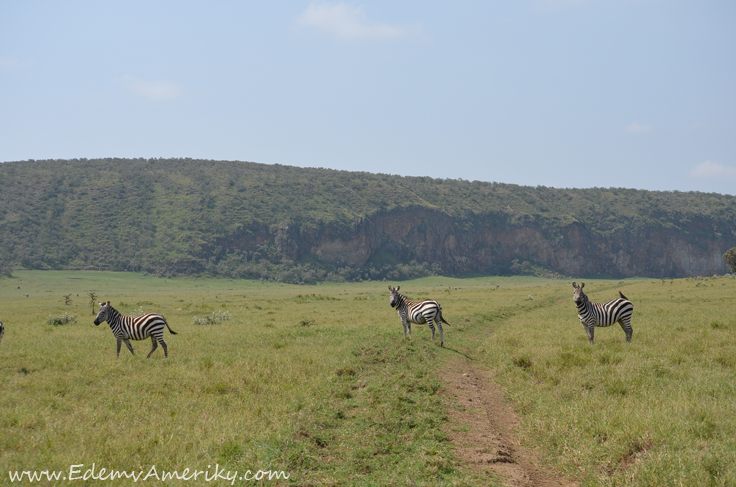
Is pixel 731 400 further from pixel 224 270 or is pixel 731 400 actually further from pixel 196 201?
pixel 196 201

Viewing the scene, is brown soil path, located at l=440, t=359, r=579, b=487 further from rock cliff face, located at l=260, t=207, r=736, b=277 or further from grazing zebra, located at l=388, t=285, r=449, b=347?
rock cliff face, located at l=260, t=207, r=736, b=277

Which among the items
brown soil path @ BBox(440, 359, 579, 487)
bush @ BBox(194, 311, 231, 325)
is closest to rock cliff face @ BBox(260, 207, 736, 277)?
bush @ BBox(194, 311, 231, 325)

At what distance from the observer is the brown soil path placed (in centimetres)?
618

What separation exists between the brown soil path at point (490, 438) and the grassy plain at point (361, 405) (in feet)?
0.78

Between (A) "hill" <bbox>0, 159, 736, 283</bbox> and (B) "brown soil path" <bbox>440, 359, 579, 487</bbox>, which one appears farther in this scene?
(A) "hill" <bbox>0, 159, 736, 283</bbox>

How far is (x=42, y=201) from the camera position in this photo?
103562 mm

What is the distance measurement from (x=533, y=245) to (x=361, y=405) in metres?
148

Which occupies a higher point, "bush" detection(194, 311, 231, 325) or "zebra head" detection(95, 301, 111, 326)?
"zebra head" detection(95, 301, 111, 326)

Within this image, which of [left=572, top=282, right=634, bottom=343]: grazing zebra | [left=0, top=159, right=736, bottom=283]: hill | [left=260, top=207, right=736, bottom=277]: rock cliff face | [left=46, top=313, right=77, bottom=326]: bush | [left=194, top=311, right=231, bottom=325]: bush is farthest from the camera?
[left=260, top=207, right=736, bottom=277]: rock cliff face

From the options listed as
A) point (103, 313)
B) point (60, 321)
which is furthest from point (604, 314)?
point (60, 321)

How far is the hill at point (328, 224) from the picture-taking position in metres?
100

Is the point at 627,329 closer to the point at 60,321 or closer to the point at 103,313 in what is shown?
the point at 103,313

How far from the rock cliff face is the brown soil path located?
118 metres

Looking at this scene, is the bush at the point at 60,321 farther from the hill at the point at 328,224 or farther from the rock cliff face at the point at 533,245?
the rock cliff face at the point at 533,245
